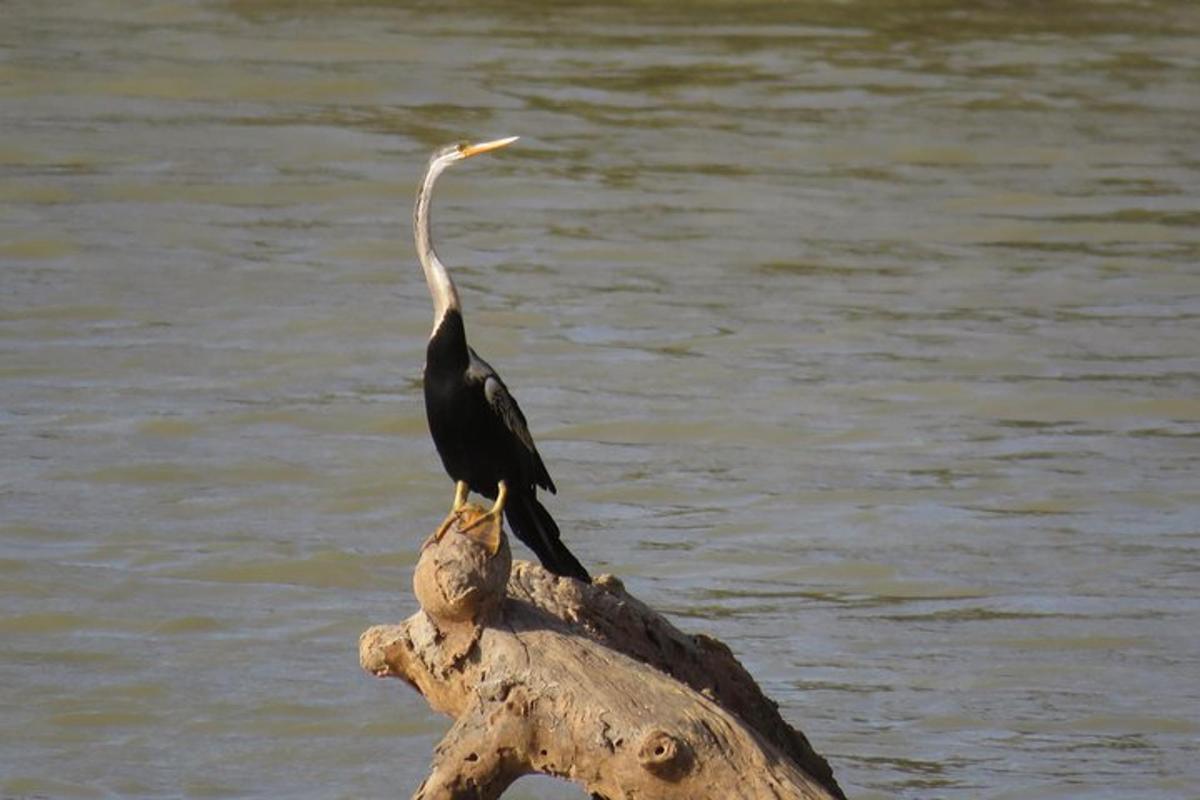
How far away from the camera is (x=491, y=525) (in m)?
5.04

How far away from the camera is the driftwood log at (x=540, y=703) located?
15.1ft

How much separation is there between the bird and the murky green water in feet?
6.89

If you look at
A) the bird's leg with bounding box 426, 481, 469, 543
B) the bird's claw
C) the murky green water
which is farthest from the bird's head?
the murky green water

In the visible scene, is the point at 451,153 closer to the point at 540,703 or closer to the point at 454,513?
the point at 454,513

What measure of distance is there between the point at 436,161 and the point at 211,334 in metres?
6.45

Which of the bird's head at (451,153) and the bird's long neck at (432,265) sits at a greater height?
the bird's head at (451,153)

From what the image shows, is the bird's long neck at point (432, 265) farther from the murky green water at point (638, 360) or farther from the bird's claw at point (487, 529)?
the murky green water at point (638, 360)

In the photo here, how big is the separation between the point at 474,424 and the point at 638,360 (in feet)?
20.5

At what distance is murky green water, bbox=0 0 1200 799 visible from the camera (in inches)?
320

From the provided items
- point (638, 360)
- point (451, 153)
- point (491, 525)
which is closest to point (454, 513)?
point (491, 525)

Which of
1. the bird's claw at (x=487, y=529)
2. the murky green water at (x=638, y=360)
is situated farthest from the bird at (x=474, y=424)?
the murky green water at (x=638, y=360)

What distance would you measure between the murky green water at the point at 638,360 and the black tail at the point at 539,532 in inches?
81.9

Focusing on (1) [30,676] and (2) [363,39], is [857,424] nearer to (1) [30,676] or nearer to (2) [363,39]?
(1) [30,676]

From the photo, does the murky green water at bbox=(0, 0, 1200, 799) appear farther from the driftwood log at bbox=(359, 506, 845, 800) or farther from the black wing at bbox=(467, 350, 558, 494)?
the driftwood log at bbox=(359, 506, 845, 800)
